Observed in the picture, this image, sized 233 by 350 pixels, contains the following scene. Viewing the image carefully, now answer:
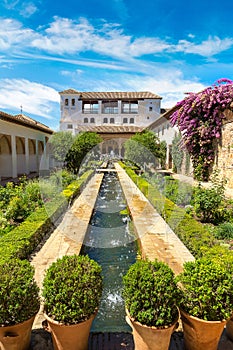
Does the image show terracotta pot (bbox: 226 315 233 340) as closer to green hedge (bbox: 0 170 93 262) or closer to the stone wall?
green hedge (bbox: 0 170 93 262)

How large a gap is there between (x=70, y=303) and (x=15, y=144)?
13.5 m

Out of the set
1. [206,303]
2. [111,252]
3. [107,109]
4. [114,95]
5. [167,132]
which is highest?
[114,95]

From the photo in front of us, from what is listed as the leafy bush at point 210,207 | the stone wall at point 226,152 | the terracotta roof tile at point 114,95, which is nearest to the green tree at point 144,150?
the stone wall at point 226,152

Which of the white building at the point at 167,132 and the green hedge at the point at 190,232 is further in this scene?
the white building at the point at 167,132

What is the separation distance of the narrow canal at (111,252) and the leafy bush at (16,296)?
1.36 m

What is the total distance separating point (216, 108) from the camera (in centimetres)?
1166

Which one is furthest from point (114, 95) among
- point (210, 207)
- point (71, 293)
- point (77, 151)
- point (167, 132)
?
point (71, 293)

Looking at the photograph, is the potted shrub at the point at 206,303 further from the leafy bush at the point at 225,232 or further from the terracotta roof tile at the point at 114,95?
the terracotta roof tile at the point at 114,95

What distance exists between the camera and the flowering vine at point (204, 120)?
1151 centimetres

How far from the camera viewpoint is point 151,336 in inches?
80.1

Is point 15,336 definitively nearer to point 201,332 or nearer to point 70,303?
point 70,303

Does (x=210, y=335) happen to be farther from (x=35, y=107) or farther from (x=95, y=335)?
(x=35, y=107)

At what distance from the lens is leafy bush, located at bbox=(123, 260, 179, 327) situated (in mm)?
2010

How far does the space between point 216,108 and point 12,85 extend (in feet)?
37.0
